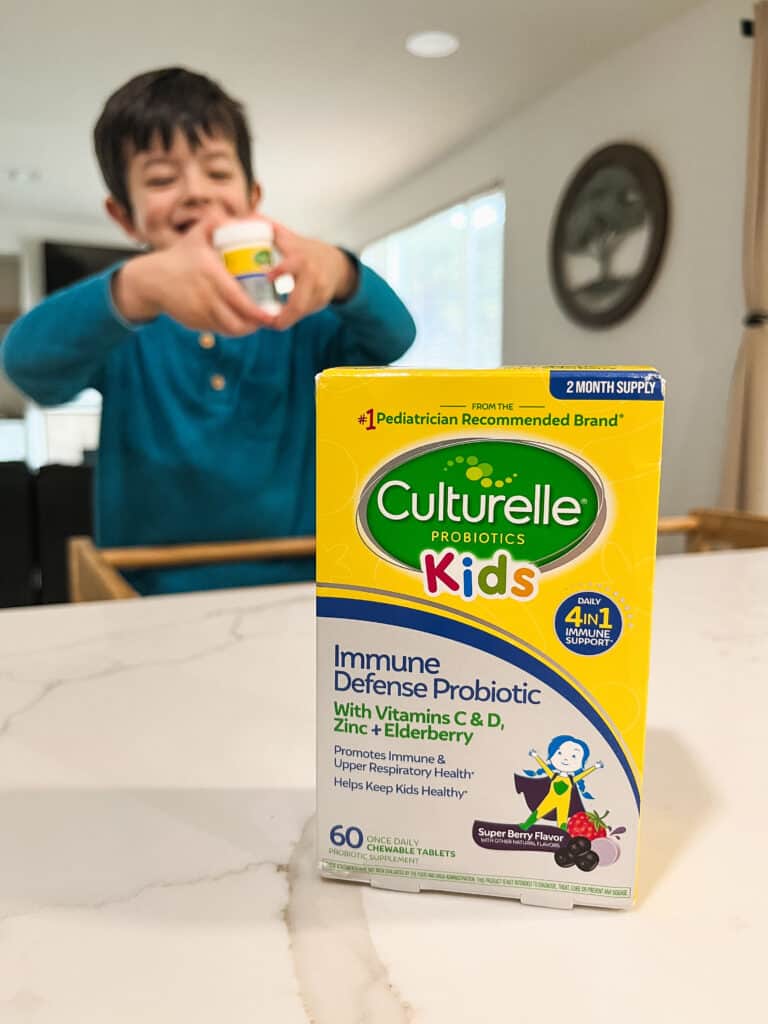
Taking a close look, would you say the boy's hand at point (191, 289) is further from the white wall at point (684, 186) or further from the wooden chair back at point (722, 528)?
the white wall at point (684, 186)

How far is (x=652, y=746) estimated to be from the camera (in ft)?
1.31

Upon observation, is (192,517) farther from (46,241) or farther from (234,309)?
(46,241)

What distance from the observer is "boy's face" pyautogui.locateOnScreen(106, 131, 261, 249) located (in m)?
0.96

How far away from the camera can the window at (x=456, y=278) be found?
3.72m

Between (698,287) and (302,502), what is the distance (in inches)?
77.9

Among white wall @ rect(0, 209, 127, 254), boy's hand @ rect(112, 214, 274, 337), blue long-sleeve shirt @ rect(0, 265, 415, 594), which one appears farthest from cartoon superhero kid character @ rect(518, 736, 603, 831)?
white wall @ rect(0, 209, 127, 254)

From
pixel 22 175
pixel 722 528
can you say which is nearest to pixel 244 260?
pixel 722 528

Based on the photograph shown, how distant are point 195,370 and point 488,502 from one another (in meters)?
0.91

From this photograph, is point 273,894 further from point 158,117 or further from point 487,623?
point 158,117

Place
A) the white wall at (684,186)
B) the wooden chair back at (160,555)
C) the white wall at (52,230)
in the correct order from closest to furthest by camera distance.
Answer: the wooden chair back at (160,555) < the white wall at (684,186) < the white wall at (52,230)

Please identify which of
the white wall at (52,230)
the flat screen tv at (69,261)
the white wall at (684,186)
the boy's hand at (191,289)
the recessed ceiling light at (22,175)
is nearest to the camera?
the boy's hand at (191,289)

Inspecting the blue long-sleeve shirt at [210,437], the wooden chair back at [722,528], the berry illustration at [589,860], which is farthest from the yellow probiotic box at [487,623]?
the wooden chair back at [722,528]

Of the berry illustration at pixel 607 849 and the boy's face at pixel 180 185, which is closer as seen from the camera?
the berry illustration at pixel 607 849

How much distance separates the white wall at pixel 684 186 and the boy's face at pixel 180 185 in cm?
151
